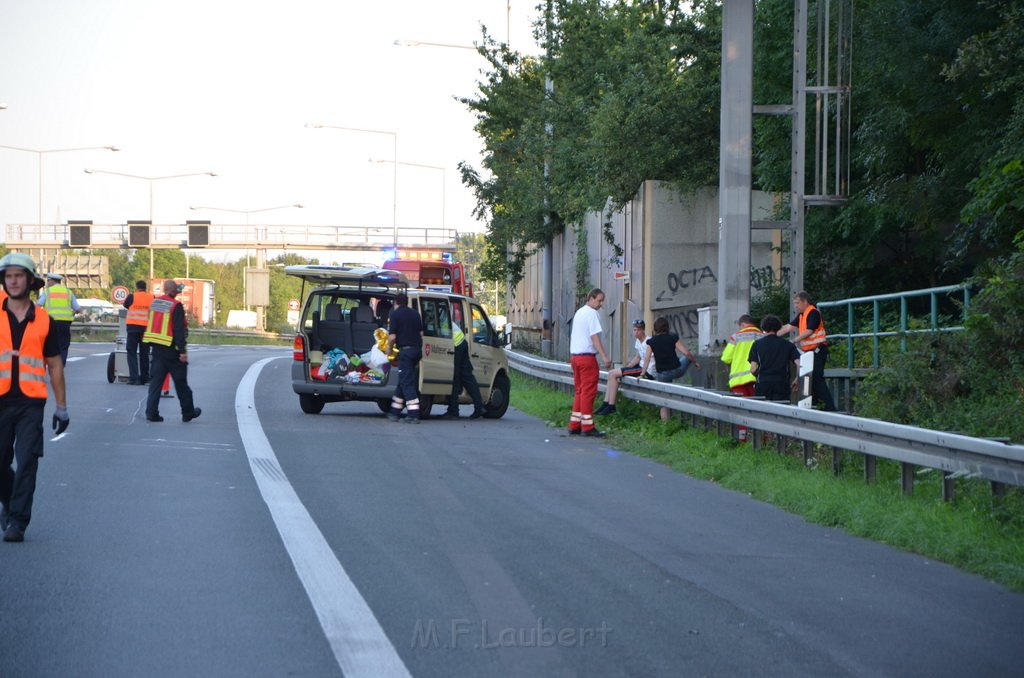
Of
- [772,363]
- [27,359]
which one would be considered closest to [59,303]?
[772,363]

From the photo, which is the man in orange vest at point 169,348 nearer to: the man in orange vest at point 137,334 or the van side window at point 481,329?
the van side window at point 481,329

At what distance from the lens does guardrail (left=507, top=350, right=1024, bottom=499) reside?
882 cm

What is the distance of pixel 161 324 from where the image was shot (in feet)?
53.8

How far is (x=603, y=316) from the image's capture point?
117ft

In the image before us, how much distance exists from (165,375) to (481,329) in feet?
16.6

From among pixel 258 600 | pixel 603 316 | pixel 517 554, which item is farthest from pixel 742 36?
pixel 603 316

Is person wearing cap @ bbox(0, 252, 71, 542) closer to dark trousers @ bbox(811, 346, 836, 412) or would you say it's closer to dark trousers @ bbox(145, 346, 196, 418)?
dark trousers @ bbox(145, 346, 196, 418)

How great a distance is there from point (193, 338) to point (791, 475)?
55.8m

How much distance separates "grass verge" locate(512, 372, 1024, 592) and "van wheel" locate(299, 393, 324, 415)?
4.80 meters

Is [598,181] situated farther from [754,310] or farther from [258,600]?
[258,600]

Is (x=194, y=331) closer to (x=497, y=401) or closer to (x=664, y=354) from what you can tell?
(x=497, y=401)

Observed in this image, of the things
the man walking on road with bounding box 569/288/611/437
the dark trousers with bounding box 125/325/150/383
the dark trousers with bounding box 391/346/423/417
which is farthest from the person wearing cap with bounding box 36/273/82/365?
the man walking on road with bounding box 569/288/611/437

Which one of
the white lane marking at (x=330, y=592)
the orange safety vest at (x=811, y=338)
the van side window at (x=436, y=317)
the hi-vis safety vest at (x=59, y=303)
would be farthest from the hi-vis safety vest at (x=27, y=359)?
the hi-vis safety vest at (x=59, y=303)

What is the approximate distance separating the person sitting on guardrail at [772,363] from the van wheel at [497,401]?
5.15 metres
